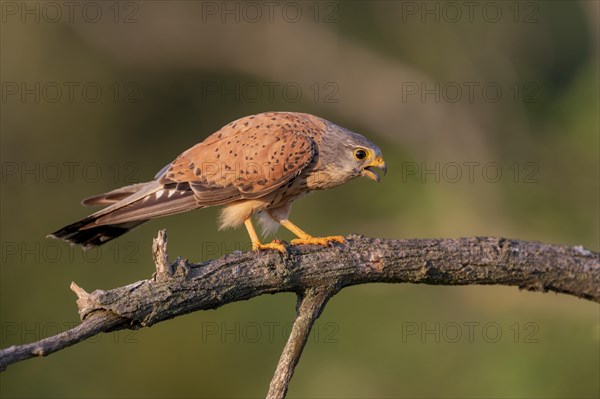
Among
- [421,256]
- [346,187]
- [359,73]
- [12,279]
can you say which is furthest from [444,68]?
[421,256]

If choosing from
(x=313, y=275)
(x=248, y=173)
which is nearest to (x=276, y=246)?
(x=313, y=275)

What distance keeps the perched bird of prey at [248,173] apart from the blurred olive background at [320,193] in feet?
12.9

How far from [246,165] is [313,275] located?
1073 millimetres

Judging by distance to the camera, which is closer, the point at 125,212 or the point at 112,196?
the point at 125,212

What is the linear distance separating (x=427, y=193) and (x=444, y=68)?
2.49 m

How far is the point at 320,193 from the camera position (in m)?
12.5

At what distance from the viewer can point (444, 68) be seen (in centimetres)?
1223

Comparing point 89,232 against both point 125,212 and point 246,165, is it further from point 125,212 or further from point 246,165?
point 246,165

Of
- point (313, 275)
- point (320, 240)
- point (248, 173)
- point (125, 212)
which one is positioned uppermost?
point (248, 173)

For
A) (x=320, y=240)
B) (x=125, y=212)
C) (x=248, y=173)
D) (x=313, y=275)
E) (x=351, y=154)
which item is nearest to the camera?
(x=313, y=275)

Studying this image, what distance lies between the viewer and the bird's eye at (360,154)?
506 cm

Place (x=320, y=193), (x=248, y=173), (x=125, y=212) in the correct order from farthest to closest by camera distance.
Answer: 1. (x=320, y=193)
2. (x=248, y=173)
3. (x=125, y=212)

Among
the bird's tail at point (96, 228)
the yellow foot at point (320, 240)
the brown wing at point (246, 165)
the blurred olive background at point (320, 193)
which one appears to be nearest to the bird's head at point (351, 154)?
the brown wing at point (246, 165)

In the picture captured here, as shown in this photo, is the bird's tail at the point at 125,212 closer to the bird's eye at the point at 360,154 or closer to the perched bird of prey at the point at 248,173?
the perched bird of prey at the point at 248,173
